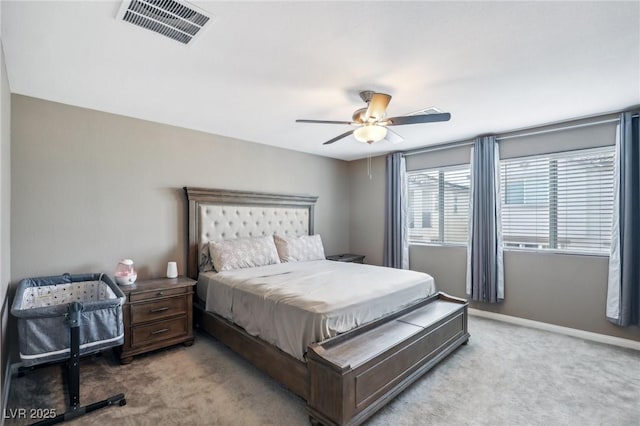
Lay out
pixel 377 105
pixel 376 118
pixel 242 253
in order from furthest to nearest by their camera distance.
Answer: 1. pixel 242 253
2. pixel 376 118
3. pixel 377 105

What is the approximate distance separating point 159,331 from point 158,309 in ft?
0.73

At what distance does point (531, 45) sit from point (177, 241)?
3.89 metres

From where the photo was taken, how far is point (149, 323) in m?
3.04

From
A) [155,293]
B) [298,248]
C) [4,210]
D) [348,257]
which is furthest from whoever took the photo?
[348,257]

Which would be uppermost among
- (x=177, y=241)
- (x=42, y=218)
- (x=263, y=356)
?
(x=42, y=218)

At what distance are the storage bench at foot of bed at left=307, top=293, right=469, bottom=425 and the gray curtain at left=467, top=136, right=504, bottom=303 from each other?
1507 mm

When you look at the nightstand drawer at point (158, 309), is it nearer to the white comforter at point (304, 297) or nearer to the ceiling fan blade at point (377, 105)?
the white comforter at point (304, 297)

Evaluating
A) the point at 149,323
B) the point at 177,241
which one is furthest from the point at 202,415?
the point at 177,241

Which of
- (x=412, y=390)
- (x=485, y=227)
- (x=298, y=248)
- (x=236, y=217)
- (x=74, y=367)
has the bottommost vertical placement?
(x=412, y=390)

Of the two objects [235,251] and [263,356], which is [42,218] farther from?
[263,356]

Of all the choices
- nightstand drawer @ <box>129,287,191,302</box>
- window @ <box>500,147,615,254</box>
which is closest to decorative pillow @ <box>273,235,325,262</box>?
nightstand drawer @ <box>129,287,191,302</box>

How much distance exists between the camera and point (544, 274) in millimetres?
3867

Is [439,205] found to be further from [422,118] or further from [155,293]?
[155,293]

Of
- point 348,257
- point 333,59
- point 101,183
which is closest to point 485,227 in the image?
point 348,257
